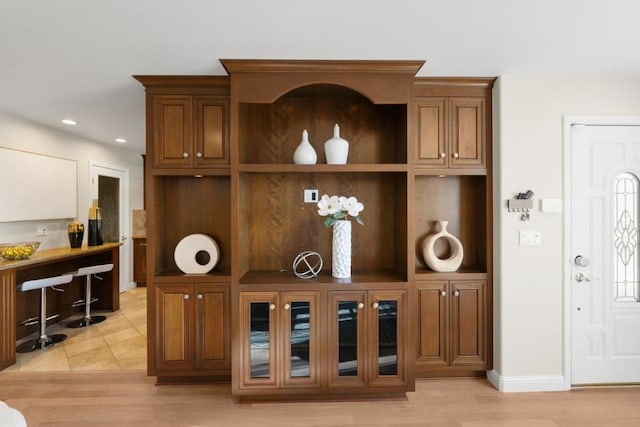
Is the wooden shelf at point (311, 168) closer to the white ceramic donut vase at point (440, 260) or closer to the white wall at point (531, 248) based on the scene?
the white ceramic donut vase at point (440, 260)

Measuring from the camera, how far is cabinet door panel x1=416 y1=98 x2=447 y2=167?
109 inches

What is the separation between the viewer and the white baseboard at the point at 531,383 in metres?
2.66

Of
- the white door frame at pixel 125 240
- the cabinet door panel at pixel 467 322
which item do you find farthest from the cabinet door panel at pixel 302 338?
the white door frame at pixel 125 240

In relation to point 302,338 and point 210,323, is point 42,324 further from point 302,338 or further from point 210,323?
point 302,338

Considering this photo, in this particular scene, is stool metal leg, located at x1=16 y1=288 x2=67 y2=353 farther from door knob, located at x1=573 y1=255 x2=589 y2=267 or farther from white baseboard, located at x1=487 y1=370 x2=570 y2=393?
door knob, located at x1=573 y1=255 x2=589 y2=267

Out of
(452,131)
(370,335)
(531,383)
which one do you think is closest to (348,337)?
(370,335)

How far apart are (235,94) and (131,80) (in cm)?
97

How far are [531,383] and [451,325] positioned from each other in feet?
2.35

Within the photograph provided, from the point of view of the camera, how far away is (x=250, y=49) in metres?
2.25

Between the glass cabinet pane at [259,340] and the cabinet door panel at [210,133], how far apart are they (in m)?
1.17

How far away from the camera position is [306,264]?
2898 mm

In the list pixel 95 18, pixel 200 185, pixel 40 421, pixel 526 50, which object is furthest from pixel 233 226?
pixel 526 50

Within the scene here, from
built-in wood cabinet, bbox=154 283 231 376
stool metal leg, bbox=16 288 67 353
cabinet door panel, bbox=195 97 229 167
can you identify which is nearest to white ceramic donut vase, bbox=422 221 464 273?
built-in wood cabinet, bbox=154 283 231 376

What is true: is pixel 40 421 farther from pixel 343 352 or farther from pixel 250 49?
pixel 250 49
